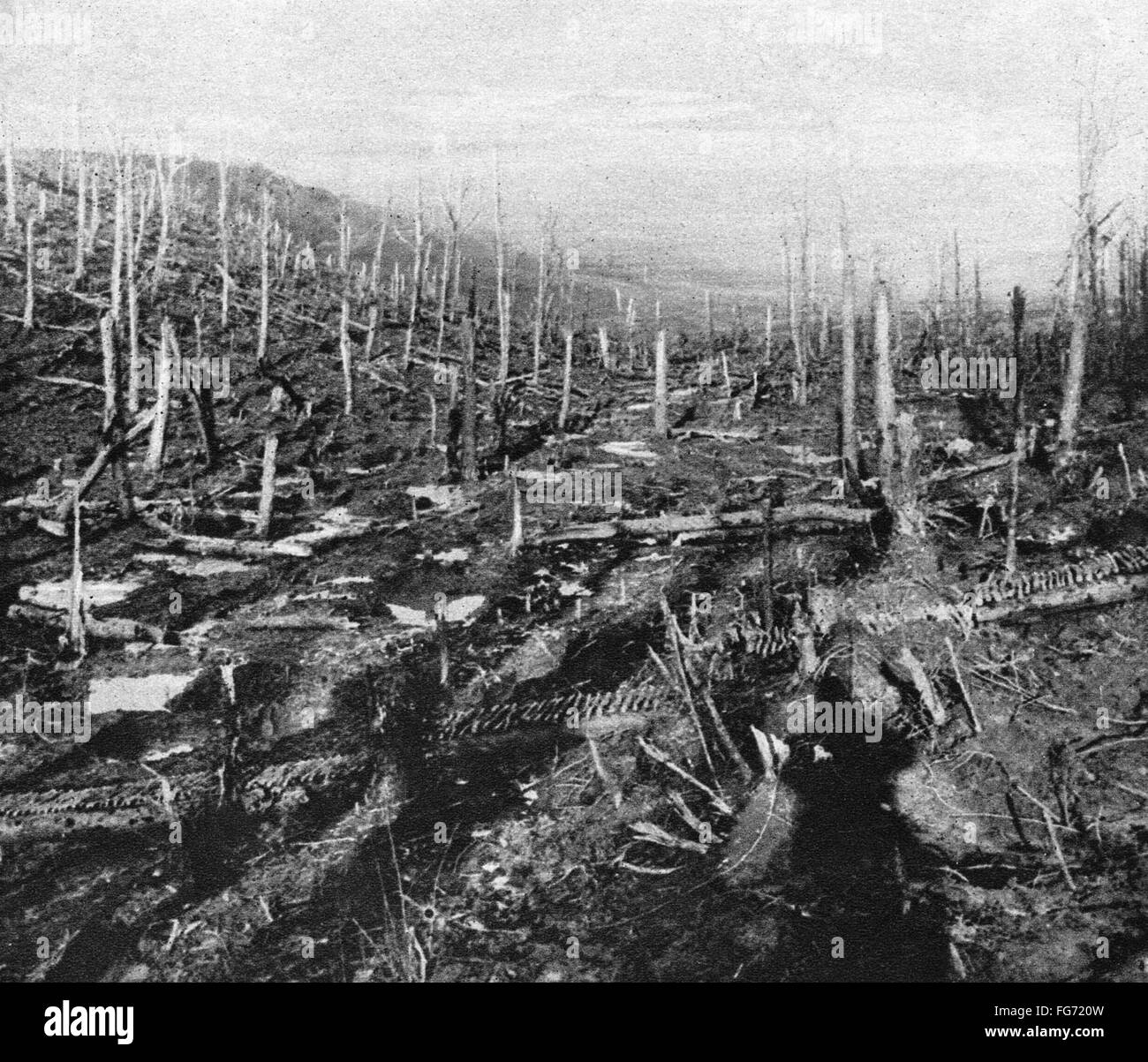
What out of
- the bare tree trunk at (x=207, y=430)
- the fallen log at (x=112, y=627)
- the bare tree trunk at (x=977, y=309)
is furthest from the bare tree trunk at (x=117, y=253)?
the bare tree trunk at (x=977, y=309)

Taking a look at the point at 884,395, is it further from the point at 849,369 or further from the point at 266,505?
the point at 266,505

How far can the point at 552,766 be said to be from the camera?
761cm

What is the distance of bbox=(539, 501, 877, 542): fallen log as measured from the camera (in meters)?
11.4

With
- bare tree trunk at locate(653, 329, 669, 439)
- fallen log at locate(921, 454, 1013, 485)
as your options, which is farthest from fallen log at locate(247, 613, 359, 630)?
bare tree trunk at locate(653, 329, 669, 439)

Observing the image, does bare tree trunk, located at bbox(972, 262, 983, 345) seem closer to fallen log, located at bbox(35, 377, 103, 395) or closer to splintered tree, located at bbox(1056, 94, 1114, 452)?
splintered tree, located at bbox(1056, 94, 1114, 452)

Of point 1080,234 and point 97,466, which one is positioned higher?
point 1080,234

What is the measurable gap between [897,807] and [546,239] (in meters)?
21.8

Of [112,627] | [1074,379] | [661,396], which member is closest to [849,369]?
[1074,379]

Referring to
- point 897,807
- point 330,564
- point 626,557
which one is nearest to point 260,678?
point 330,564

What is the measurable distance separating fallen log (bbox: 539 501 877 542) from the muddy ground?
0.62 feet

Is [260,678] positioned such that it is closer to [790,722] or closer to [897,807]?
[790,722]

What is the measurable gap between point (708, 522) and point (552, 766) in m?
5.10

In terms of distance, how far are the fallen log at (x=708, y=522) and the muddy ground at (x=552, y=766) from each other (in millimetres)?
189

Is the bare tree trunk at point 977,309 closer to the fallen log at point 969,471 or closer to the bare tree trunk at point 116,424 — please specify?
the fallen log at point 969,471
